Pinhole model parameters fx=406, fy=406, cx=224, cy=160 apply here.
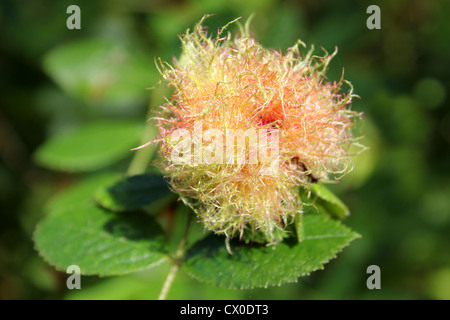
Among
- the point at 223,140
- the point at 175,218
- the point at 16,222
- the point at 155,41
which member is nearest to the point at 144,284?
the point at 175,218

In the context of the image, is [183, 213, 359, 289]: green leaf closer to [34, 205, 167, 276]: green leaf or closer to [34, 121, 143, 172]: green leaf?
[34, 205, 167, 276]: green leaf

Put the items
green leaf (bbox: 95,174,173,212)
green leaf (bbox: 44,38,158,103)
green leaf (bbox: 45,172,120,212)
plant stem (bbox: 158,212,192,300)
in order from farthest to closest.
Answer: green leaf (bbox: 44,38,158,103) < green leaf (bbox: 45,172,120,212) < green leaf (bbox: 95,174,173,212) < plant stem (bbox: 158,212,192,300)

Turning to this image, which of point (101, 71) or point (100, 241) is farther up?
point (101, 71)

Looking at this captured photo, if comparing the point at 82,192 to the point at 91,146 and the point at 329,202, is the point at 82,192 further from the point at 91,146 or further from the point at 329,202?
the point at 329,202

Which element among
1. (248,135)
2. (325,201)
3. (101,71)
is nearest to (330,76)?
(325,201)

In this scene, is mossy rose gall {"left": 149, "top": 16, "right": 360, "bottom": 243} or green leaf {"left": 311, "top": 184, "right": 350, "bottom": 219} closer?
mossy rose gall {"left": 149, "top": 16, "right": 360, "bottom": 243}

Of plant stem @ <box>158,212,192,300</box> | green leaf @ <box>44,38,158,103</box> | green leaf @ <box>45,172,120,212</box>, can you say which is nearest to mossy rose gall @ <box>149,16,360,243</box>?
plant stem @ <box>158,212,192,300</box>

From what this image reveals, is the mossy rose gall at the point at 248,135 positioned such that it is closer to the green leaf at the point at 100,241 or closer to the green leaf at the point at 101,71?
the green leaf at the point at 100,241

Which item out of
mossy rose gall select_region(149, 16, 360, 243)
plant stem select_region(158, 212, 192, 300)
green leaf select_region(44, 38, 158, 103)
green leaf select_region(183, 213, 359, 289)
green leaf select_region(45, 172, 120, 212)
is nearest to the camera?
mossy rose gall select_region(149, 16, 360, 243)
